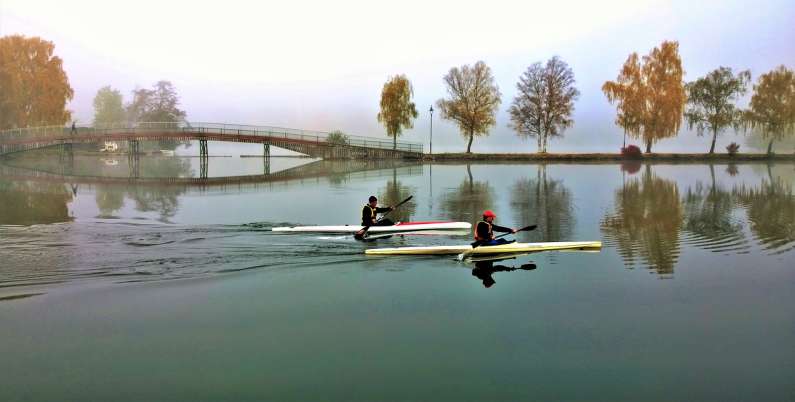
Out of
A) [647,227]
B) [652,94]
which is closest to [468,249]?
[647,227]

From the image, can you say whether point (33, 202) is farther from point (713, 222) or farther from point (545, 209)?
point (713, 222)

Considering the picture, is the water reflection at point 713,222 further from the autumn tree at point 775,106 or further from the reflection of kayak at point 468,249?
the autumn tree at point 775,106

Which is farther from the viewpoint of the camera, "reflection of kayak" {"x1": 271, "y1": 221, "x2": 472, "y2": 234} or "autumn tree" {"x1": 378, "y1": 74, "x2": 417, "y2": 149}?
"autumn tree" {"x1": 378, "y1": 74, "x2": 417, "y2": 149}

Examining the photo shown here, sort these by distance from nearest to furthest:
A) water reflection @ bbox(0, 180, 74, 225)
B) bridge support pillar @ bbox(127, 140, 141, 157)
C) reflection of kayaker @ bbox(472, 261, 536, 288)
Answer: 1. reflection of kayaker @ bbox(472, 261, 536, 288)
2. water reflection @ bbox(0, 180, 74, 225)
3. bridge support pillar @ bbox(127, 140, 141, 157)

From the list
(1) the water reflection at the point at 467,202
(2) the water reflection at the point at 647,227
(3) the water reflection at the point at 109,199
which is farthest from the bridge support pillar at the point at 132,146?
(2) the water reflection at the point at 647,227

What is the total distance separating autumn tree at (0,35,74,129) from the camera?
2467 inches

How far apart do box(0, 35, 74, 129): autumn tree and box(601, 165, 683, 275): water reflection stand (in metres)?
60.4

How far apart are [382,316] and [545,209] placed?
1592 cm

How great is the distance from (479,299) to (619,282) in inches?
121

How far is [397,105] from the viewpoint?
74.2 m

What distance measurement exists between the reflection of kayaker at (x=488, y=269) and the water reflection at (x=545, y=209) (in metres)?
3.78

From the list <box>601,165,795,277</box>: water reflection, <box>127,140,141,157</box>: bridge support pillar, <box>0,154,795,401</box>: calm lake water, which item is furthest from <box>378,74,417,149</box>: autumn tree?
<box>0,154,795,401</box>: calm lake water

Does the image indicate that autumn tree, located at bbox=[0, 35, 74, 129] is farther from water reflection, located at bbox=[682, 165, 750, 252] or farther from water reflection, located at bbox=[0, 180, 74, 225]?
water reflection, located at bbox=[682, 165, 750, 252]

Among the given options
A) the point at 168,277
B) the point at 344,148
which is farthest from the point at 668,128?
the point at 168,277
